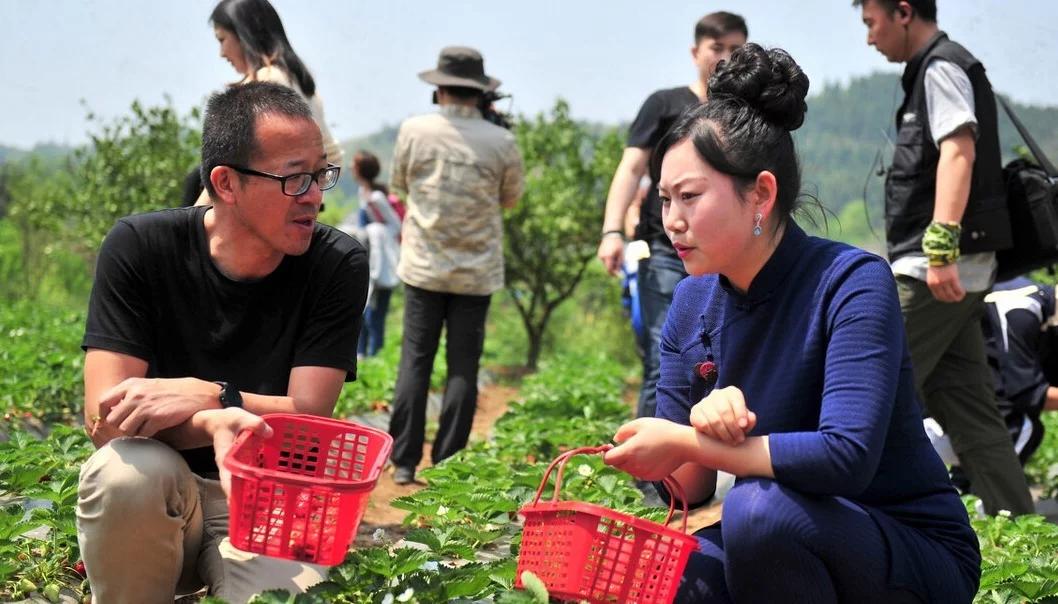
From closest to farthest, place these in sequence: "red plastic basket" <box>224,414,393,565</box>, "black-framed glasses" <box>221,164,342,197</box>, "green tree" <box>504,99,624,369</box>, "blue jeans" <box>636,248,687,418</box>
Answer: "red plastic basket" <box>224,414,393,565</box>, "black-framed glasses" <box>221,164,342,197</box>, "blue jeans" <box>636,248,687,418</box>, "green tree" <box>504,99,624,369</box>

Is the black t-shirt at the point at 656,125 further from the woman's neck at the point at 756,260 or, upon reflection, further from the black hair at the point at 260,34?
the woman's neck at the point at 756,260

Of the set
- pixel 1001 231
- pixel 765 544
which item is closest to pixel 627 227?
pixel 1001 231

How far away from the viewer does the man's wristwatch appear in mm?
2662

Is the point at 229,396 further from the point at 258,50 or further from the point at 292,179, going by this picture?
the point at 258,50

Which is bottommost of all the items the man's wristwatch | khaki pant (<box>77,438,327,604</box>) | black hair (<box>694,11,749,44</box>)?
khaki pant (<box>77,438,327,604</box>)

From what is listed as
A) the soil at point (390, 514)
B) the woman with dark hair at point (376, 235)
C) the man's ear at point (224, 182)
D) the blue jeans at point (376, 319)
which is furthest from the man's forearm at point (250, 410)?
the blue jeans at point (376, 319)

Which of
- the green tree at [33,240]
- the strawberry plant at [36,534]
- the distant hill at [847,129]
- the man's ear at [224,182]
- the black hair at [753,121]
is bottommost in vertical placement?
the green tree at [33,240]

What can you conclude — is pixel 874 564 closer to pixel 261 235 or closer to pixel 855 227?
pixel 261 235

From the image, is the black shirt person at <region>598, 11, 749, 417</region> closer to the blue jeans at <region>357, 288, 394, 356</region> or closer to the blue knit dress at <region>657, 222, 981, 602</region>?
the blue knit dress at <region>657, 222, 981, 602</region>

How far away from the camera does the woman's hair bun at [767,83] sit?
2439 mm

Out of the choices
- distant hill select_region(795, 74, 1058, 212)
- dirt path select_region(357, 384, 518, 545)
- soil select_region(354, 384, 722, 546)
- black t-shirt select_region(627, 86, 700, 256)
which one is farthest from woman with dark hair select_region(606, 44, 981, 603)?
distant hill select_region(795, 74, 1058, 212)

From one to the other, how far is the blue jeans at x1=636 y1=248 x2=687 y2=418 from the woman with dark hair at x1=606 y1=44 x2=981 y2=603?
2409 mm

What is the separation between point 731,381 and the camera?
252 centimetres

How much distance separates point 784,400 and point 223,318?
1.36m
